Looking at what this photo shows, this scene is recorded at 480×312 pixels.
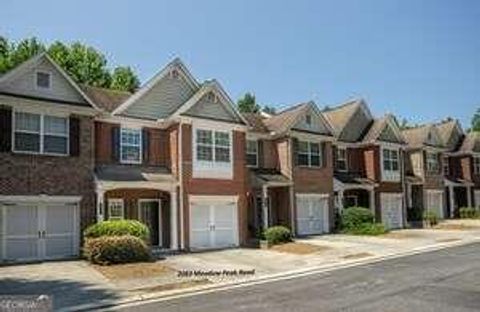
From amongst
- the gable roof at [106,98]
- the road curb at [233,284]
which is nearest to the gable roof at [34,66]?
the gable roof at [106,98]

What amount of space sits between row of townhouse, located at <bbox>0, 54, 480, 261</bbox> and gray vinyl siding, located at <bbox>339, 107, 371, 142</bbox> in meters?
0.11

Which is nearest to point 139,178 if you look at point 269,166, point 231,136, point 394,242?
point 231,136

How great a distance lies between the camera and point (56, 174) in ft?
80.2

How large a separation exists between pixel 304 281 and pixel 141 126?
44.2ft

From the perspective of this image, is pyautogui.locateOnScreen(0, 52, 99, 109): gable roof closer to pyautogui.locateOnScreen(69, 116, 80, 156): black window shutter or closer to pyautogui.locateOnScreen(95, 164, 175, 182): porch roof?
pyautogui.locateOnScreen(69, 116, 80, 156): black window shutter

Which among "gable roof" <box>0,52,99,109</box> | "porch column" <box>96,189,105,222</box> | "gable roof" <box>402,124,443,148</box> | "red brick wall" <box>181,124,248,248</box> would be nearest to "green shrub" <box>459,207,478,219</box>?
"gable roof" <box>402,124,443,148</box>

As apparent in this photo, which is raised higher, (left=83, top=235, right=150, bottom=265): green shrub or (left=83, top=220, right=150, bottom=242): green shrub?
(left=83, top=220, right=150, bottom=242): green shrub

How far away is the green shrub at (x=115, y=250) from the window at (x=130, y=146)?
552 cm

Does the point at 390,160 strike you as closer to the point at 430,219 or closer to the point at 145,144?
the point at 430,219

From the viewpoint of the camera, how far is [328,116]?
44.9 meters

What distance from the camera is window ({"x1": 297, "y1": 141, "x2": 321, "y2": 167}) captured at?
35219mm

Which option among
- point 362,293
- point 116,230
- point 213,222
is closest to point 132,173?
point 116,230

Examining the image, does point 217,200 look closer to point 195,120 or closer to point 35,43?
point 195,120

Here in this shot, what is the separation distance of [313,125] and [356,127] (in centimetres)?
761
